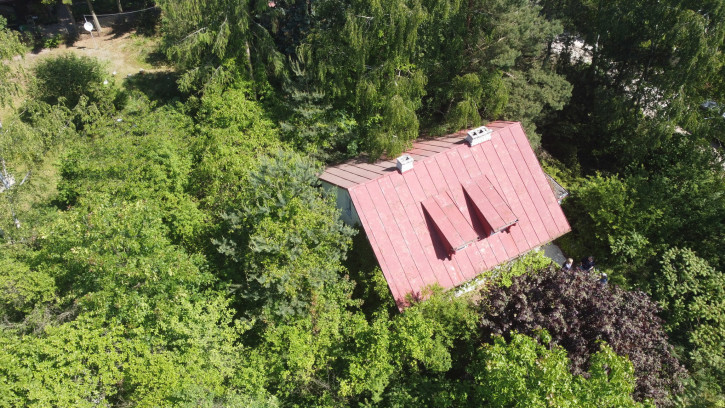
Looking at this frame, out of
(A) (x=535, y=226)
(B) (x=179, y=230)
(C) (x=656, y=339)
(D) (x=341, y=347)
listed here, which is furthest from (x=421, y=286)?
(B) (x=179, y=230)

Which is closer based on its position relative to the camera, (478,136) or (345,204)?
(345,204)

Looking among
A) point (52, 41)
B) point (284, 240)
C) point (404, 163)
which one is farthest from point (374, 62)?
point (52, 41)

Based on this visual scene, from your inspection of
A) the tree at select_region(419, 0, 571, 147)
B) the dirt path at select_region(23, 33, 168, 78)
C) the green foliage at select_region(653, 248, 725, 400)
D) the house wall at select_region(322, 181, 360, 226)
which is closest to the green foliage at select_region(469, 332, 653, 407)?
the green foliage at select_region(653, 248, 725, 400)

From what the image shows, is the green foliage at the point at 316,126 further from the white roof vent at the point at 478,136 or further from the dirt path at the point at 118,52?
the dirt path at the point at 118,52

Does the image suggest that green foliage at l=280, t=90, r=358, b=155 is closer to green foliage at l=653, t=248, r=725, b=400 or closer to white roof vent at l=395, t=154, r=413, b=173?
white roof vent at l=395, t=154, r=413, b=173

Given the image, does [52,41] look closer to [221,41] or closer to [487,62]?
[221,41]
